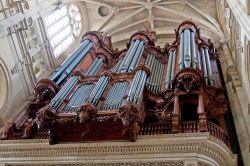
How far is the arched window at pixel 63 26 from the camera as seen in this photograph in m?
19.3

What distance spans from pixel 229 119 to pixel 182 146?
363 centimetres

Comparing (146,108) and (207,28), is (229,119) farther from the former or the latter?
(207,28)

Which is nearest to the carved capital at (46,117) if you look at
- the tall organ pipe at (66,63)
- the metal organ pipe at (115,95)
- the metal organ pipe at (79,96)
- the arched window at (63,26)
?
the metal organ pipe at (79,96)

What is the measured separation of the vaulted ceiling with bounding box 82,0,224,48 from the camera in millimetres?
21422

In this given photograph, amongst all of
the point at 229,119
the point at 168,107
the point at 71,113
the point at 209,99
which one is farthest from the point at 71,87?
the point at 229,119

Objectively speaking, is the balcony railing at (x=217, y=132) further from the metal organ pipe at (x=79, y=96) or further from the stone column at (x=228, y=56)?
the stone column at (x=228, y=56)

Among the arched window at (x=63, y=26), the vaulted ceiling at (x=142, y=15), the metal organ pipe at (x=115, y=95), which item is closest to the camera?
the metal organ pipe at (x=115, y=95)

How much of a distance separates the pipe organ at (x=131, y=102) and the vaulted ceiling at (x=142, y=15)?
6334 millimetres

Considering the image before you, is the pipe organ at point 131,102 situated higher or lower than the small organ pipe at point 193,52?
lower

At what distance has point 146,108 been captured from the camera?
38.4 ft

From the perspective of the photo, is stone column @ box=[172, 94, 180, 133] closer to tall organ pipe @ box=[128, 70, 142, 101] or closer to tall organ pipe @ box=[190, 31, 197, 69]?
tall organ pipe @ box=[128, 70, 142, 101]

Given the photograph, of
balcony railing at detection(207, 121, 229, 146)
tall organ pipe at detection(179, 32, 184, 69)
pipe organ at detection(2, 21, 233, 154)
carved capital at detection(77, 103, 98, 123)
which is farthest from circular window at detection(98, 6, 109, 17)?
balcony railing at detection(207, 121, 229, 146)

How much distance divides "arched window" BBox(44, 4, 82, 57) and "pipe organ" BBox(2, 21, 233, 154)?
425 centimetres

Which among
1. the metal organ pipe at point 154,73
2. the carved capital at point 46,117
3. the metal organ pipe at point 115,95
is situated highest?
the metal organ pipe at point 154,73
